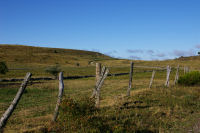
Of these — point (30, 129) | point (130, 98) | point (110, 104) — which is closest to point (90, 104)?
point (30, 129)

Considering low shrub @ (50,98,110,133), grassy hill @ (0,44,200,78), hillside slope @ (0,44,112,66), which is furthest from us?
hillside slope @ (0,44,112,66)

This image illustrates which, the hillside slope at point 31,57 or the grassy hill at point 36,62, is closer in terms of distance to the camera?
the grassy hill at point 36,62

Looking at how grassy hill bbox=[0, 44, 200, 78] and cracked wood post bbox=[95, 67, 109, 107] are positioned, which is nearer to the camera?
cracked wood post bbox=[95, 67, 109, 107]

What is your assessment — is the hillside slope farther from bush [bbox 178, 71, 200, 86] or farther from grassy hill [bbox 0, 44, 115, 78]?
bush [bbox 178, 71, 200, 86]

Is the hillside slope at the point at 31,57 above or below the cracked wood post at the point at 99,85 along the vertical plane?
above

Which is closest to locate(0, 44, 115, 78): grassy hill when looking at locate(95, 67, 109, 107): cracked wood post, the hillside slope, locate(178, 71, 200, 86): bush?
the hillside slope

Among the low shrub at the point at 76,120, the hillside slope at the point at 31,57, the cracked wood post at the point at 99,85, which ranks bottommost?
the low shrub at the point at 76,120

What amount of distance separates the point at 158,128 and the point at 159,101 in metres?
4.89

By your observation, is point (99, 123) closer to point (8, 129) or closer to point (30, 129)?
point (30, 129)

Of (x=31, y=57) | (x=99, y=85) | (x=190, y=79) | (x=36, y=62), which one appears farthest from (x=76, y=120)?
(x=31, y=57)

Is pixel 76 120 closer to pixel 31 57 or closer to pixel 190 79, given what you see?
pixel 190 79

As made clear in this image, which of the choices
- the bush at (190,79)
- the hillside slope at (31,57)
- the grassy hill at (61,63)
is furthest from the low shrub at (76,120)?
the hillside slope at (31,57)

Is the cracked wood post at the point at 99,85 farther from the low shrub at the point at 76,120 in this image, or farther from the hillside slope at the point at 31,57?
the hillside slope at the point at 31,57

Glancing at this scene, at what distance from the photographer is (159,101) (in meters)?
12.9
